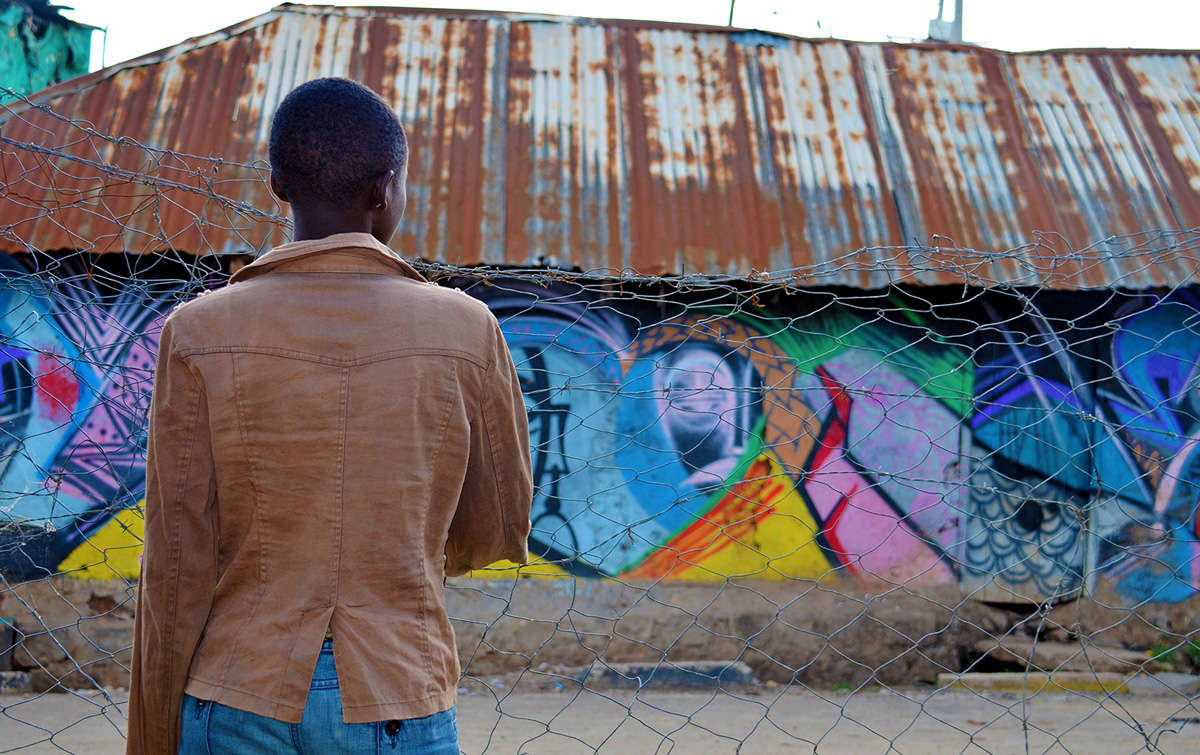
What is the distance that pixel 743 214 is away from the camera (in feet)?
16.8

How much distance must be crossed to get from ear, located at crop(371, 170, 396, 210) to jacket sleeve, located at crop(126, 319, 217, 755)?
13.0 inches

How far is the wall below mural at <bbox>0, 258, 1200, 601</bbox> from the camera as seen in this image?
4.83m

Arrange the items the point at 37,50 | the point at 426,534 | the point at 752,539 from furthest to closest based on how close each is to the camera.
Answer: the point at 37,50 < the point at 752,539 < the point at 426,534

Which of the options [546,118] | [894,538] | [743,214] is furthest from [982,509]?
[546,118]

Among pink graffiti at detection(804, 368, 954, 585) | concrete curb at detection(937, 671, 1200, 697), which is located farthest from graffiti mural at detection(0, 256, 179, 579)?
concrete curb at detection(937, 671, 1200, 697)

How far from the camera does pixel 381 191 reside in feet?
4.14

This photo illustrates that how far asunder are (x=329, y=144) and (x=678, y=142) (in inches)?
177

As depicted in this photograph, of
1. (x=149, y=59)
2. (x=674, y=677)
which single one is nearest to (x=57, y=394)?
(x=149, y=59)

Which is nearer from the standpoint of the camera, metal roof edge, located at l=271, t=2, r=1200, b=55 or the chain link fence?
the chain link fence

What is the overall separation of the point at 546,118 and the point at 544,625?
3.11 metres

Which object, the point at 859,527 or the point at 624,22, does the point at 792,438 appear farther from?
the point at 624,22

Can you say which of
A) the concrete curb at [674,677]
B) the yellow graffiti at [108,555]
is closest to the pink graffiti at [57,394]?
the yellow graffiti at [108,555]

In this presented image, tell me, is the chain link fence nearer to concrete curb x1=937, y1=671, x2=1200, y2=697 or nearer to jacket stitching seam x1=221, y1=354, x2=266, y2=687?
concrete curb x1=937, y1=671, x2=1200, y2=697

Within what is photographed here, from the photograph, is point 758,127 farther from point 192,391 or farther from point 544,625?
point 192,391
